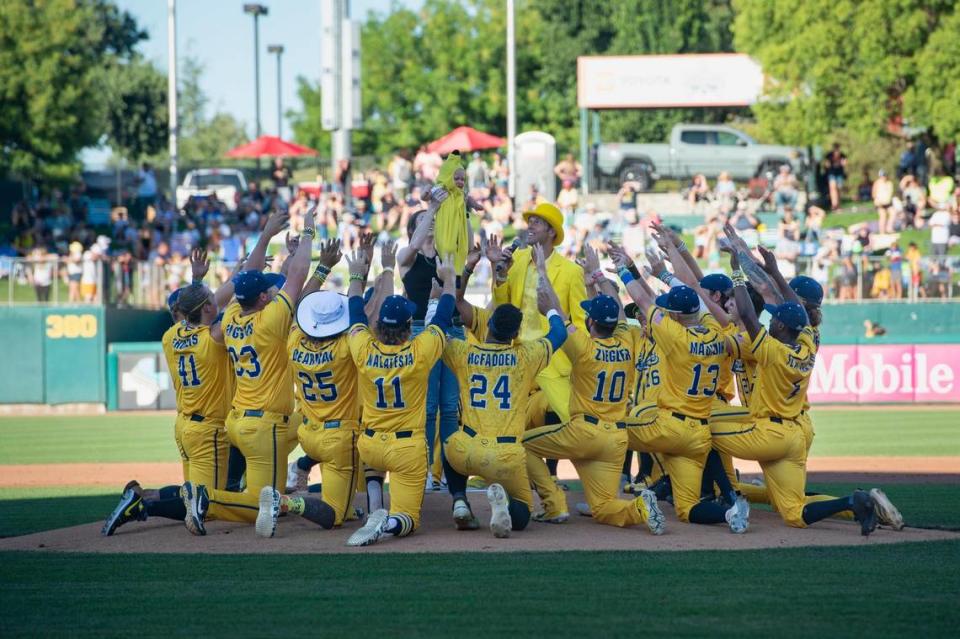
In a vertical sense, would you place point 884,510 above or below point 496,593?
above

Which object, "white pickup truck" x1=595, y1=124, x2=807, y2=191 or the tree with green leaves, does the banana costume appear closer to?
"white pickup truck" x1=595, y1=124, x2=807, y2=191

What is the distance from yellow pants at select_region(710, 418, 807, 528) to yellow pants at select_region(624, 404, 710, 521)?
0.23m

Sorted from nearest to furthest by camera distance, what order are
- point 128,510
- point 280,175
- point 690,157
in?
point 128,510, point 280,175, point 690,157

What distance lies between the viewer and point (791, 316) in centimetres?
1006

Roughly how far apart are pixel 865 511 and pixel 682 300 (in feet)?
6.96

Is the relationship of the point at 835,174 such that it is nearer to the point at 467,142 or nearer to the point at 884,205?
the point at 884,205

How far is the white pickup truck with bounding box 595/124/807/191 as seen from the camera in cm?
3838

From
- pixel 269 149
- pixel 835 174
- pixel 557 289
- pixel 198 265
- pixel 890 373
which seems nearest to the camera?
pixel 198 265

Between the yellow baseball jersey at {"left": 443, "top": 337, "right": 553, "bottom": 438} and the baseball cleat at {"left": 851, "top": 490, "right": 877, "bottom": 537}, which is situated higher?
the yellow baseball jersey at {"left": 443, "top": 337, "right": 553, "bottom": 438}

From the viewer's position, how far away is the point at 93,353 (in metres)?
25.6

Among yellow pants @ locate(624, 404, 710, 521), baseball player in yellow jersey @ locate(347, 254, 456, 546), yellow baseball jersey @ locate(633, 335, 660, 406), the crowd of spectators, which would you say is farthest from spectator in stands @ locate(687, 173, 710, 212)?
baseball player in yellow jersey @ locate(347, 254, 456, 546)

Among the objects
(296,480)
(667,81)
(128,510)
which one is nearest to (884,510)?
(296,480)

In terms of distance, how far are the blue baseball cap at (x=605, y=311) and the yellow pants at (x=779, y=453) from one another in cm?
132

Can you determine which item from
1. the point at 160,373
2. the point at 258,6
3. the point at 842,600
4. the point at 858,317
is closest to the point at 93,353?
the point at 160,373
